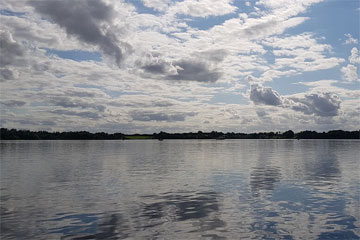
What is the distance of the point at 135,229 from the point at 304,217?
1302 cm

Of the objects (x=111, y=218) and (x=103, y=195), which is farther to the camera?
(x=103, y=195)

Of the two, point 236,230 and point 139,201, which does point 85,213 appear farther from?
point 236,230

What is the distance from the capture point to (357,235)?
21453 mm

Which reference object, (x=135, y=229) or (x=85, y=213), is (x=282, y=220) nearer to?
(x=135, y=229)

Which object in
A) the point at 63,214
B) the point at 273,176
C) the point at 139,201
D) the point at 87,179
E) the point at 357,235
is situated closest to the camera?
the point at 357,235

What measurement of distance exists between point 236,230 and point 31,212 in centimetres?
1663

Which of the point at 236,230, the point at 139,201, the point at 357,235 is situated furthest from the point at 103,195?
the point at 357,235

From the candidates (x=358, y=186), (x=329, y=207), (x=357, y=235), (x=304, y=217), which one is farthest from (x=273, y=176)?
(x=357, y=235)

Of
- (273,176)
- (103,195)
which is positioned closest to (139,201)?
(103,195)

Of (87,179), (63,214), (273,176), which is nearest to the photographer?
(63,214)

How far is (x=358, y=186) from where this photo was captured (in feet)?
134

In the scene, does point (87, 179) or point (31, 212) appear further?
point (87, 179)

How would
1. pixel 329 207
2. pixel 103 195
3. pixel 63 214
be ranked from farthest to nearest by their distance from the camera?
pixel 103 195, pixel 329 207, pixel 63 214

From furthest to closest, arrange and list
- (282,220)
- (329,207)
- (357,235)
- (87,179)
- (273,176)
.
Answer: (273,176) < (87,179) < (329,207) < (282,220) < (357,235)
